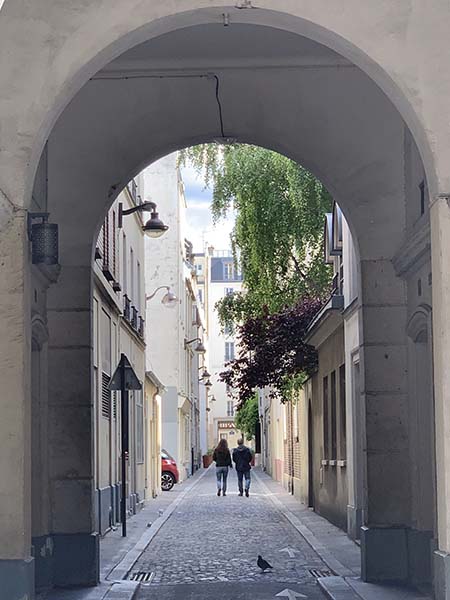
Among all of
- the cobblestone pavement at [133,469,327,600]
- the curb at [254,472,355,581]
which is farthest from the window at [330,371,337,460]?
the cobblestone pavement at [133,469,327,600]

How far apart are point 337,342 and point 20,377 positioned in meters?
14.0

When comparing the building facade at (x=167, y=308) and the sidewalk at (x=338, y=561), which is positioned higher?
the building facade at (x=167, y=308)

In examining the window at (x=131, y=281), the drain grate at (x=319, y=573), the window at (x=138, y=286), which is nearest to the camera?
the drain grate at (x=319, y=573)

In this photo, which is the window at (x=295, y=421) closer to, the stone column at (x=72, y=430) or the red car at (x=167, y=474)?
the red car at (x=167, y=474)

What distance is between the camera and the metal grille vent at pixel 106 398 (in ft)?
69.3

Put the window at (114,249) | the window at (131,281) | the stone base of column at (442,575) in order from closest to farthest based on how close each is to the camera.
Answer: the stone base of column at (442,575)
the window at (114,249)
the window at (131,281)

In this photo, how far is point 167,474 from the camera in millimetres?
41562

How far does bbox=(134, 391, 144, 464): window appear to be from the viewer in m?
29.8

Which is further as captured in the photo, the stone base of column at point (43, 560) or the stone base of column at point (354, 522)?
the stone base of column at point (354, 522)

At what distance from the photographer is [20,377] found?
8727 millimetres

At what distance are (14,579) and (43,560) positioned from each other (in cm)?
486

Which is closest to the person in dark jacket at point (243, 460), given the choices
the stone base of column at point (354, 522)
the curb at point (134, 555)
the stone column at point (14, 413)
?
the curb at point (134, 555)

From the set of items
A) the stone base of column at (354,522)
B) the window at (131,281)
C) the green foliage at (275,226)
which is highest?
the green foliage at (275,226)

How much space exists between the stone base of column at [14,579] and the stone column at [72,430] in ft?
16.5
